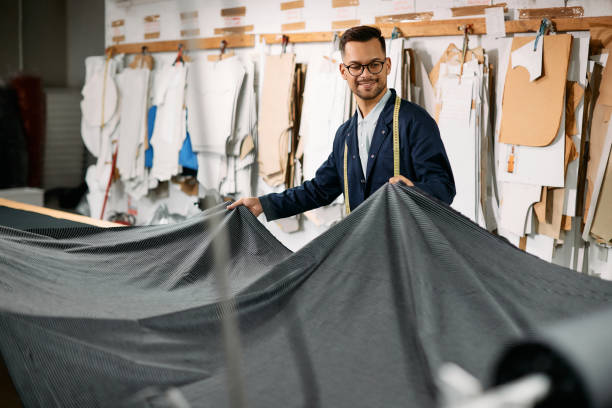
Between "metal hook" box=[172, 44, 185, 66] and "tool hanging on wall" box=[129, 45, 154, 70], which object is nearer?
"metal hook" box=[172, 44, 185, 66]

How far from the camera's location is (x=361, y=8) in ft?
→ 12.3

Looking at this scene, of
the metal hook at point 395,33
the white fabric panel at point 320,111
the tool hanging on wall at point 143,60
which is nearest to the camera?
the metal hook at point 395,33

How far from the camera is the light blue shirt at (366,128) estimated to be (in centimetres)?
239

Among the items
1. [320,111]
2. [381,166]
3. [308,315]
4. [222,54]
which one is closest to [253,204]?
[381,166]

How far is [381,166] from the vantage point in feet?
7.70

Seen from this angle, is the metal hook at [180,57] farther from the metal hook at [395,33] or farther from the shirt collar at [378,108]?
the shirt collar at [378,108]

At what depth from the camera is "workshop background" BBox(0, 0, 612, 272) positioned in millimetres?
2893

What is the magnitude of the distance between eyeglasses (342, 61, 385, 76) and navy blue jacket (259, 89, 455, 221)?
153 mm

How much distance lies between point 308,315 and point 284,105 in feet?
9.18

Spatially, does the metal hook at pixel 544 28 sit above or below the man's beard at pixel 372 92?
above

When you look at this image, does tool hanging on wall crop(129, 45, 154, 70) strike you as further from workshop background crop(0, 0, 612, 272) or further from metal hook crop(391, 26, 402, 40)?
metal hook crop(391, 26, 402, 40)

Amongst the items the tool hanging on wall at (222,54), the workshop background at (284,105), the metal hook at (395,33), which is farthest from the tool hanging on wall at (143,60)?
the metal hook at (395,33)

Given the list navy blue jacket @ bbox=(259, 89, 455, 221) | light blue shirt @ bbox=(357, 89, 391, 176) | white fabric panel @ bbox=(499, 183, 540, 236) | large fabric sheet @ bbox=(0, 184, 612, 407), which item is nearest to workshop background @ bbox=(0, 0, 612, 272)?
Answer: white fabric panel @ bbox=(499, 183, 540, 236)

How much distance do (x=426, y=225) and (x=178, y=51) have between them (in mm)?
3869
